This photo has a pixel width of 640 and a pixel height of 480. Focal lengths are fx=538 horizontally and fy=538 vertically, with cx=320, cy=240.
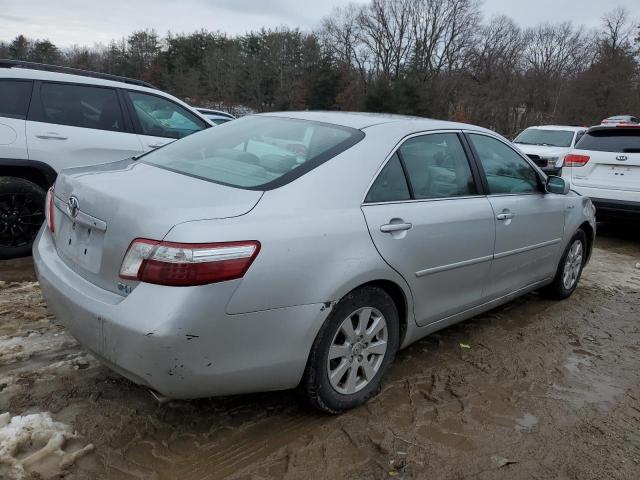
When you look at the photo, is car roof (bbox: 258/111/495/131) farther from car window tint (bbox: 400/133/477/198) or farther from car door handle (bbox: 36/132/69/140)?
car door handle (bbox: 36/132/69/140)

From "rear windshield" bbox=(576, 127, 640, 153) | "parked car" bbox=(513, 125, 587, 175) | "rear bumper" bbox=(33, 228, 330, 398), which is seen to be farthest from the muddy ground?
"parked car" bbox=(513, 125, 587, 175)

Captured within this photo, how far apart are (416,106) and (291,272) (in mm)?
41239

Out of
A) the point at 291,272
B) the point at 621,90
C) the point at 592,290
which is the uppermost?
the point at 621,90

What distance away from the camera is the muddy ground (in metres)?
2.44

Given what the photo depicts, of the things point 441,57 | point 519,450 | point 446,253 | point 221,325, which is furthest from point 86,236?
point 441,57

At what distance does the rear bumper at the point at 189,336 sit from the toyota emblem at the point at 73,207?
12.1 inches

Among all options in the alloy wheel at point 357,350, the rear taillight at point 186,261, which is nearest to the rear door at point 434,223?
the alloy wheel at point 357,350

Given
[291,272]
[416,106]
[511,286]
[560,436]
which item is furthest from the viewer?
[416,106]

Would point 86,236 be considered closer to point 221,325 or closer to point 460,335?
point 221,325

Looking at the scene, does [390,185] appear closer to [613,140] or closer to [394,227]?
[394,227]

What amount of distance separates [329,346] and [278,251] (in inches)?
23.3

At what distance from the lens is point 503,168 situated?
3967 mm

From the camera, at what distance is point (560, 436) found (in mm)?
2803

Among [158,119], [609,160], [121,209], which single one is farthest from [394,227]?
[609,160]
